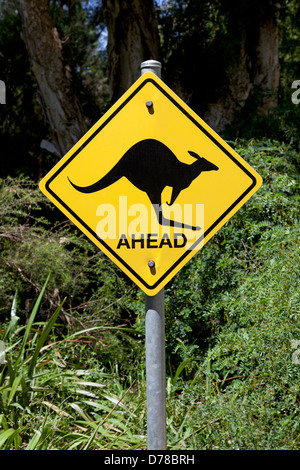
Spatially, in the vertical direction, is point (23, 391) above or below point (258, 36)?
below

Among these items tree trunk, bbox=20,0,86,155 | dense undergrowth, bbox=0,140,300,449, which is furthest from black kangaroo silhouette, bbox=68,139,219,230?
tree trunk, bbox=20,0,86,155

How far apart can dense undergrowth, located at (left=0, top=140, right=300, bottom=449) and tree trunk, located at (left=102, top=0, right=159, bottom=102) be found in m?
2.42

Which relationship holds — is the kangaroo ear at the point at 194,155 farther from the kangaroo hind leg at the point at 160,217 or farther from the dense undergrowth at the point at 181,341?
the dense undergrowth at the point at 181,341

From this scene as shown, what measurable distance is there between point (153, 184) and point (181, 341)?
279 cm

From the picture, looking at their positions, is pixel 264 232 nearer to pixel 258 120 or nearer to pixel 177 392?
pixel 177 392

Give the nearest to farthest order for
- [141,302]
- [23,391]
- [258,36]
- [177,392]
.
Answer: [23,391] → [177,392] → [141,302] → [258,36]

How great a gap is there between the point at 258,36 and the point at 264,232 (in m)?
4.46

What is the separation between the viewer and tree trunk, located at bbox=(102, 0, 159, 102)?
23.5ft

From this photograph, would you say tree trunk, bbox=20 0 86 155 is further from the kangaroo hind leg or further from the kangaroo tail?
the kangaroo hind leg

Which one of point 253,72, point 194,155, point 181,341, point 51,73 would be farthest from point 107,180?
point 253,72

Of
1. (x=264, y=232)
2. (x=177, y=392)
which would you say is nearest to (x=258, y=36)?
(x=264, y=232)

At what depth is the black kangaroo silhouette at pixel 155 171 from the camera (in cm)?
233

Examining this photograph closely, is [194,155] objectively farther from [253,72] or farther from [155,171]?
[253,72]

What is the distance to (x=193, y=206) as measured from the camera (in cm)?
237
